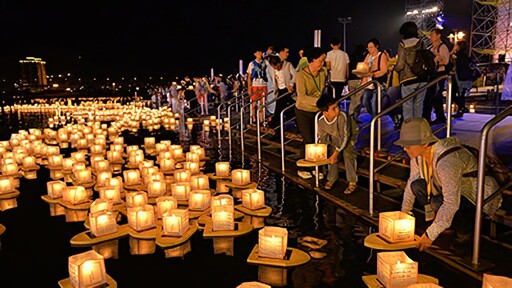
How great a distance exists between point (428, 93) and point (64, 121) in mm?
17283

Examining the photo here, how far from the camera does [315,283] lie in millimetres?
3822

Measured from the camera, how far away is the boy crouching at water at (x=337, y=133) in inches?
228

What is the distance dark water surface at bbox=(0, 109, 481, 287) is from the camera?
3963mm

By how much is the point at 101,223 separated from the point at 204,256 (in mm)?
1349

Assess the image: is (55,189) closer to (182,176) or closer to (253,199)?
(182,176)

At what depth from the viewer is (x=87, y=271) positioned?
3.71 metres

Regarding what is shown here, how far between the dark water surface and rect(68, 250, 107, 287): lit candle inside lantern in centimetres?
26

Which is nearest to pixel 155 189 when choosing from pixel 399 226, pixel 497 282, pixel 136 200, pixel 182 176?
pixel 182 176

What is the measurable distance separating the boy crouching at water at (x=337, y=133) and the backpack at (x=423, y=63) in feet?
5.68

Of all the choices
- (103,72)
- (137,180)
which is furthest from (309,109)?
(103,72)

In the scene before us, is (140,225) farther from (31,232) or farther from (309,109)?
(309,109)

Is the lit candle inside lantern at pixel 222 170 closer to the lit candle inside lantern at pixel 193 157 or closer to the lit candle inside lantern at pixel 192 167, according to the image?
the lit candle inside lantern at pixel 192 167

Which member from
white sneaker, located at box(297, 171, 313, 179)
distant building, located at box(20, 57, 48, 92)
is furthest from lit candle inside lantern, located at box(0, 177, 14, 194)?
distant building, located at box(20, 57, 48, 92)

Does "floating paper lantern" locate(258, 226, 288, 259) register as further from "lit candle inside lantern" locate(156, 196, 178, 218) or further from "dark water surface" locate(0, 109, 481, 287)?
"lit candle inside lantern" locate(156, 196, 178, 218)
